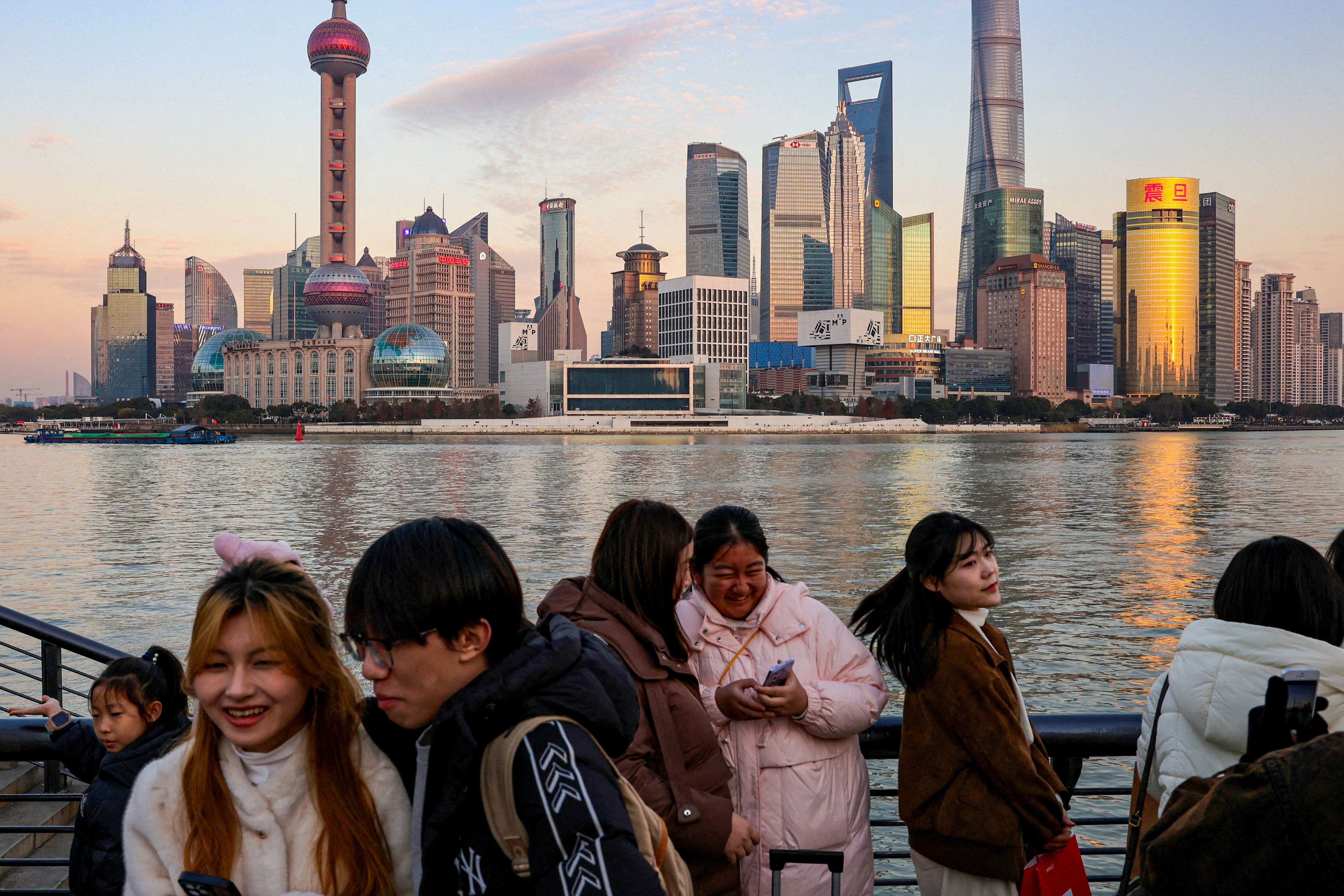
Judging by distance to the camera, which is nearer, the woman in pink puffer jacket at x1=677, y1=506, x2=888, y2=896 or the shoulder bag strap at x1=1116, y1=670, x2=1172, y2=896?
the shoulder bag strap at x1=1116, y1=670, x2=1172, y2=896

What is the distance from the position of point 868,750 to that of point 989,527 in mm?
25821

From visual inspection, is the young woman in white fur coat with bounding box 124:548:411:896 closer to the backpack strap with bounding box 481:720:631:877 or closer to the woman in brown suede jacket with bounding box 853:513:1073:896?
the backpack strap with bounding box 481:720:631:877

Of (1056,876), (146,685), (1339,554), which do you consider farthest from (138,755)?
(1339,554)

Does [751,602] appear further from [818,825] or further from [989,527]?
[989,527]

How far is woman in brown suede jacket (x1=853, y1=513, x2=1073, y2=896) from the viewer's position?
291 centimetres

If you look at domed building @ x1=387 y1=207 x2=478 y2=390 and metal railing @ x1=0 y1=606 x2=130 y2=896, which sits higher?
domed building @ x1=387 y1=207 x2=478 y2=390

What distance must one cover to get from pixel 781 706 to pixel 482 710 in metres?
1.44

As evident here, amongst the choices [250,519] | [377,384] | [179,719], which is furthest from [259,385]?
[179,719]

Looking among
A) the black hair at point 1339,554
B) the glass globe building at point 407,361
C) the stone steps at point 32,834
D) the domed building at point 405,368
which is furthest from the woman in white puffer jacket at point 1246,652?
the glass globe building at point 407,361

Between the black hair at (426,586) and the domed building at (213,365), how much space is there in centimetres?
16086

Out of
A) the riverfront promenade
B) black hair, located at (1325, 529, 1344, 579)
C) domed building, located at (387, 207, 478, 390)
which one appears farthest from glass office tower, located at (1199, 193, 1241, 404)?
black hair, located at (1325, 529, 1344, 579)

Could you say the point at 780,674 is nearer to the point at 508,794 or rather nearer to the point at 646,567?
the point at 646,567

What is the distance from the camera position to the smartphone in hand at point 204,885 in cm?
192

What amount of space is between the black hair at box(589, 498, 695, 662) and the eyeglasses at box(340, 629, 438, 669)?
96 cm
